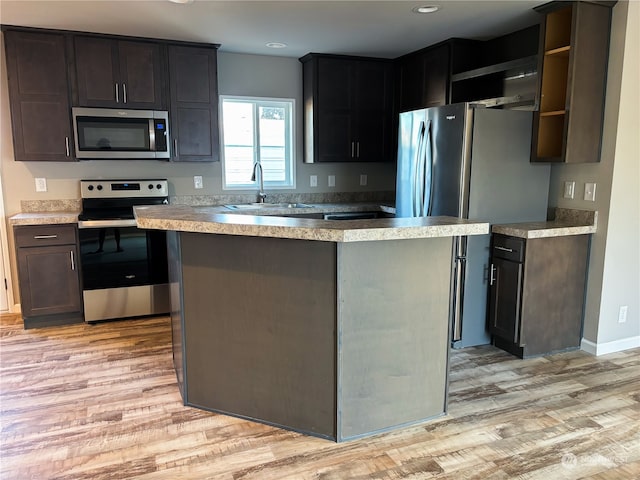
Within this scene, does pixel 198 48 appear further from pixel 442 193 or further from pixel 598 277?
pixel 598 277

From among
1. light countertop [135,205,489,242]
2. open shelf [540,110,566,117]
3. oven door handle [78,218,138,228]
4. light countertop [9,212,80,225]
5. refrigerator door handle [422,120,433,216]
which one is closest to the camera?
light countertop [135,205,489,242]

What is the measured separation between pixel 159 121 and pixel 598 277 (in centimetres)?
369

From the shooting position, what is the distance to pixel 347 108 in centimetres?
473

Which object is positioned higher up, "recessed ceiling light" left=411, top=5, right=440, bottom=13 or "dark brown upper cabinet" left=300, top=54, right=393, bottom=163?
"recessed ceiling light" left=411, top=5, right=440, bottom=13

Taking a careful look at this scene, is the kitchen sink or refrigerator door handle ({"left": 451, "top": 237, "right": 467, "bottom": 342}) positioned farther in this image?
the kitchen sink

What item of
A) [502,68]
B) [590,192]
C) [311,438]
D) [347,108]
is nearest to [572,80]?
[502,68]

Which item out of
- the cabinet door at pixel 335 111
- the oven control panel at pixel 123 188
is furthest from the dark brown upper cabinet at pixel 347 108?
the oven control panel at pixel 123 188

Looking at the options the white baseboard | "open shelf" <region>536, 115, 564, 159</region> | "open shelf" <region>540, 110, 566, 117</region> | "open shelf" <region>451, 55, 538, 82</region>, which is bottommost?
the white baseboard

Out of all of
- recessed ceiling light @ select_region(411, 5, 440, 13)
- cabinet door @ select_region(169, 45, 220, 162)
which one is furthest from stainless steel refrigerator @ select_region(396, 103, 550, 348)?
cabinet door @ select_region(169, 45, 220, 162)

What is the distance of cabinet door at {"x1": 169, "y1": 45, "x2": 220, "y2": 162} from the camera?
13.6ft

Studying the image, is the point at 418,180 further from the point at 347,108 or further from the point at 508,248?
the point at 347,108

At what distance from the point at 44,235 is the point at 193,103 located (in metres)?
1.67

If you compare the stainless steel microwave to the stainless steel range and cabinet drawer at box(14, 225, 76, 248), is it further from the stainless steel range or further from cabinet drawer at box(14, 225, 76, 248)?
cabinet drawer at box(14, 225, 76, 248)

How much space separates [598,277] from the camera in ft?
10.8
